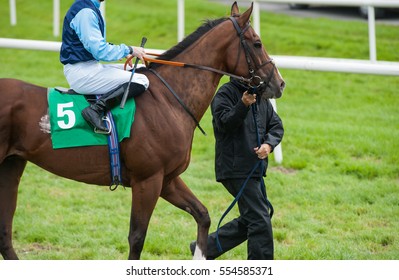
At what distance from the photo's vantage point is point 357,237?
7.20 metres

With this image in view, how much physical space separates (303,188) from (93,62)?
3495mm

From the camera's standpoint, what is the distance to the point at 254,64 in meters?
5.87

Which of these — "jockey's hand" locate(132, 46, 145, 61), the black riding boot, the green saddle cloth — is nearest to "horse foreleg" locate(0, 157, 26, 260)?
the green saddle cloth

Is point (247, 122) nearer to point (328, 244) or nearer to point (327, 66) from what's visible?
point (328, 244)

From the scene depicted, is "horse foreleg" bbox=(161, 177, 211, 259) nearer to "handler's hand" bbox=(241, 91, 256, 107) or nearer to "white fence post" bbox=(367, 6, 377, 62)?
"handler's hand" bbox=(241, 91, 256, 107)

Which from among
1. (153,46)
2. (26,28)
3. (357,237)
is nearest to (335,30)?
(153,46)

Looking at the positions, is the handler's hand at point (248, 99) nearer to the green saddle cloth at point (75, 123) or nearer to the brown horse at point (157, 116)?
the brown horse at point (157, 116)

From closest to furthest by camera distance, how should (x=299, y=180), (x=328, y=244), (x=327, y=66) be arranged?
1. (x=328, y=244)
2. (x=327, y=66)
3. (x=299, y=180)

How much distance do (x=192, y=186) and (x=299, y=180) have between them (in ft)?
3.88

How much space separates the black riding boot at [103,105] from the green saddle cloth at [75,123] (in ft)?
0.21

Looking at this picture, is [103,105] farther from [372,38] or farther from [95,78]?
[372,38]

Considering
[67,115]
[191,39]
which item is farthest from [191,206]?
[191,39]

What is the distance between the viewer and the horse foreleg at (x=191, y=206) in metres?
6.11

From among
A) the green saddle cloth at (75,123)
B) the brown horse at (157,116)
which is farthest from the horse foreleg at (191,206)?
the green saddle cloth at (75,123)
